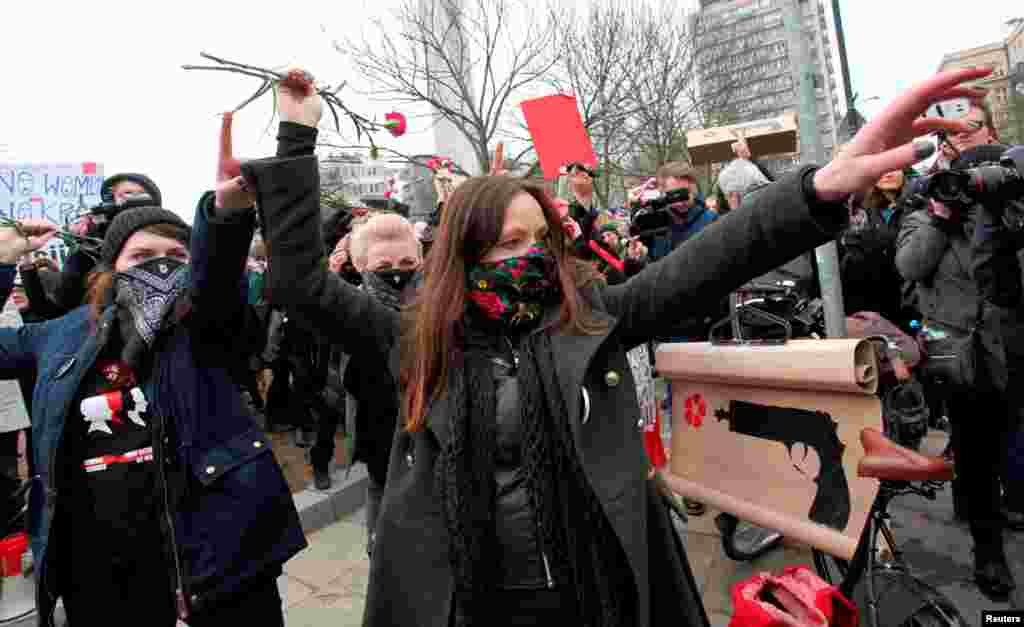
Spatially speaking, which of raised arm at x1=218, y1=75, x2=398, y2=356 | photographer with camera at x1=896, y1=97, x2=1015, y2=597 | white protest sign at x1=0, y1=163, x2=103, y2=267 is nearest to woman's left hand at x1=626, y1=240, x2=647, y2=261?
photographer with camera at x1=896, y1=97, x2=1015, y2=597

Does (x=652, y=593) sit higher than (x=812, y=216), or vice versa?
(x=812, y=216)

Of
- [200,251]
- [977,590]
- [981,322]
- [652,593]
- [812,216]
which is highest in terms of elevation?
[200,251]

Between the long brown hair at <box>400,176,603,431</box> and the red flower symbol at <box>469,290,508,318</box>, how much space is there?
4cm

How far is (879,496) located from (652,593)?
48.3 inches

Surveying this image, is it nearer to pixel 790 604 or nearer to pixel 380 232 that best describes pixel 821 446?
pixel 790 604

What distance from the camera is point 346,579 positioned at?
3.79m

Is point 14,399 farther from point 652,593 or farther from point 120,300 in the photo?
point 652,593

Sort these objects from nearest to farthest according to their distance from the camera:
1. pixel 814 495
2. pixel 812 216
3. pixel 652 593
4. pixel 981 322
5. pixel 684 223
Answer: pixel 812 216, pixel 652 593, pixel 814 495, pixel 981 322, pixel 684 223

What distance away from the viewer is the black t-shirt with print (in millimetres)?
2014

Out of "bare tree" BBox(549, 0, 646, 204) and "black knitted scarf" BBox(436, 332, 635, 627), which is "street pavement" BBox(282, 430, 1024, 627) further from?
"bare tree" BBox(549, 0, 646, 204)

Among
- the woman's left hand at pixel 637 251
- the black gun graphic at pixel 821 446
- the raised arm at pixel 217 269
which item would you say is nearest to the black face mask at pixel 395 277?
the raised arm at pixel 217 269

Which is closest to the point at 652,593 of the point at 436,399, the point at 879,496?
the point at 436,399

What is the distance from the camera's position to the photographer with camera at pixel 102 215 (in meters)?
3.41

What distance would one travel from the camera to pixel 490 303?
1692 mm
